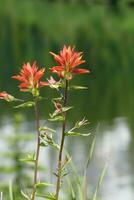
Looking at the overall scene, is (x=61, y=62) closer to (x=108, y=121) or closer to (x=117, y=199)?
(x=117, y=199)

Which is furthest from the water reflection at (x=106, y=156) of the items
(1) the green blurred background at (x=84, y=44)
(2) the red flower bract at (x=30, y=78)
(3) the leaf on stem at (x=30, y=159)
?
(2) the red flower bract at (x=30, y=78)

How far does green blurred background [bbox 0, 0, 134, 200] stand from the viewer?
45188mm

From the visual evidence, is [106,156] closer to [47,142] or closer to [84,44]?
[47,142]

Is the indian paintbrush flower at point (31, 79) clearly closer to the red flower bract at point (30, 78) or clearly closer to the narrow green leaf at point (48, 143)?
the red flower bract at point (30, 78)

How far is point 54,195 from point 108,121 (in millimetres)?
35450

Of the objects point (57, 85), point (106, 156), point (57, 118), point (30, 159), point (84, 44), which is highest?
point (84, 44)

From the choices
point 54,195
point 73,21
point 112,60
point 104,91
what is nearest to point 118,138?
point 104,91

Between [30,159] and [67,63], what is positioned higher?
[67,63]

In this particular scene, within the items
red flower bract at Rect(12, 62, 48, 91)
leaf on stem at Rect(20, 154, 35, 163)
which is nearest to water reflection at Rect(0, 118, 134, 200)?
leaf on stem at Rect(20, 154, 35, 163)

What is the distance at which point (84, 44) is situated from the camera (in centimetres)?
7969

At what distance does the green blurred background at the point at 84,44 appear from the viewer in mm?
45188

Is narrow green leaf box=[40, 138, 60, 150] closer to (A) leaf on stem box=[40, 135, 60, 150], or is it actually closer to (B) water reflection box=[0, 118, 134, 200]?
(A) leaf on stem box=[40, 135, 60, 150]

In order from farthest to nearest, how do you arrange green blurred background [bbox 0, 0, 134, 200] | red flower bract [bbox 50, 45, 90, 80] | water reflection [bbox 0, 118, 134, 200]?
green blurred background [bbox 0, 0, 134, 200] < water reflection [bbox 0, 118, 134, 200] < red flower bract [bbox 50, 45, 90, 80]

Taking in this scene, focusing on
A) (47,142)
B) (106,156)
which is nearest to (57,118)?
(47,142)
